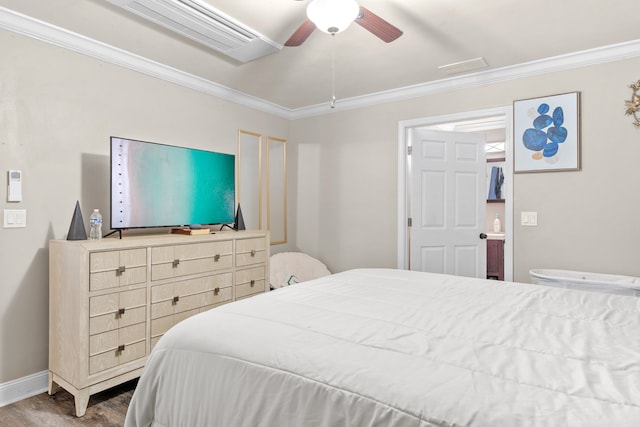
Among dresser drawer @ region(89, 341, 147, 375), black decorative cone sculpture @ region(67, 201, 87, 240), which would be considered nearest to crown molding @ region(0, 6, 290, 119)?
black decorative cone sculpture @ region(67, 201, 87, 240)

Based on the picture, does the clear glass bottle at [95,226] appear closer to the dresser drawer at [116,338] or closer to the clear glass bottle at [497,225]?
the dresser drawer at [116,338]

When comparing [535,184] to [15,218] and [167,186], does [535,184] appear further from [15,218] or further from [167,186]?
[15,218]

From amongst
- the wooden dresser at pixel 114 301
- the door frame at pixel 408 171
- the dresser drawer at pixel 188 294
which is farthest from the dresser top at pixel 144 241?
the door frame at pixel 408 171

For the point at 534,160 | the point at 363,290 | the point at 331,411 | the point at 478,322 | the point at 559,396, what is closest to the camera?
the point at 559,396

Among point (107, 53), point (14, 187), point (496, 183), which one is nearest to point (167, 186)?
point (14, 187)

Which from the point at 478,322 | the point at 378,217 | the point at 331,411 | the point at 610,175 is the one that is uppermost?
the point at 610,175

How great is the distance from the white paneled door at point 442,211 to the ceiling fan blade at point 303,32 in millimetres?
2011

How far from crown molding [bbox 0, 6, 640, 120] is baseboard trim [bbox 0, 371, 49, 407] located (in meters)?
2.26

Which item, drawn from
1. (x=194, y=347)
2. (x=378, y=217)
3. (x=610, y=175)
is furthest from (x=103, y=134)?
(x=610, y=175)

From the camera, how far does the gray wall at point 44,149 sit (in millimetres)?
2379

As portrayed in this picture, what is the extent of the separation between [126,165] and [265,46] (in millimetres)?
1335

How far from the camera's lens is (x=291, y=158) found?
468cm

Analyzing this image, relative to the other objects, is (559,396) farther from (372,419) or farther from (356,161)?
(356,161)

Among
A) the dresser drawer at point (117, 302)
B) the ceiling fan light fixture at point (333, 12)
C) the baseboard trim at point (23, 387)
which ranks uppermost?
the ceiling fan light fixture at point (333, 12)
